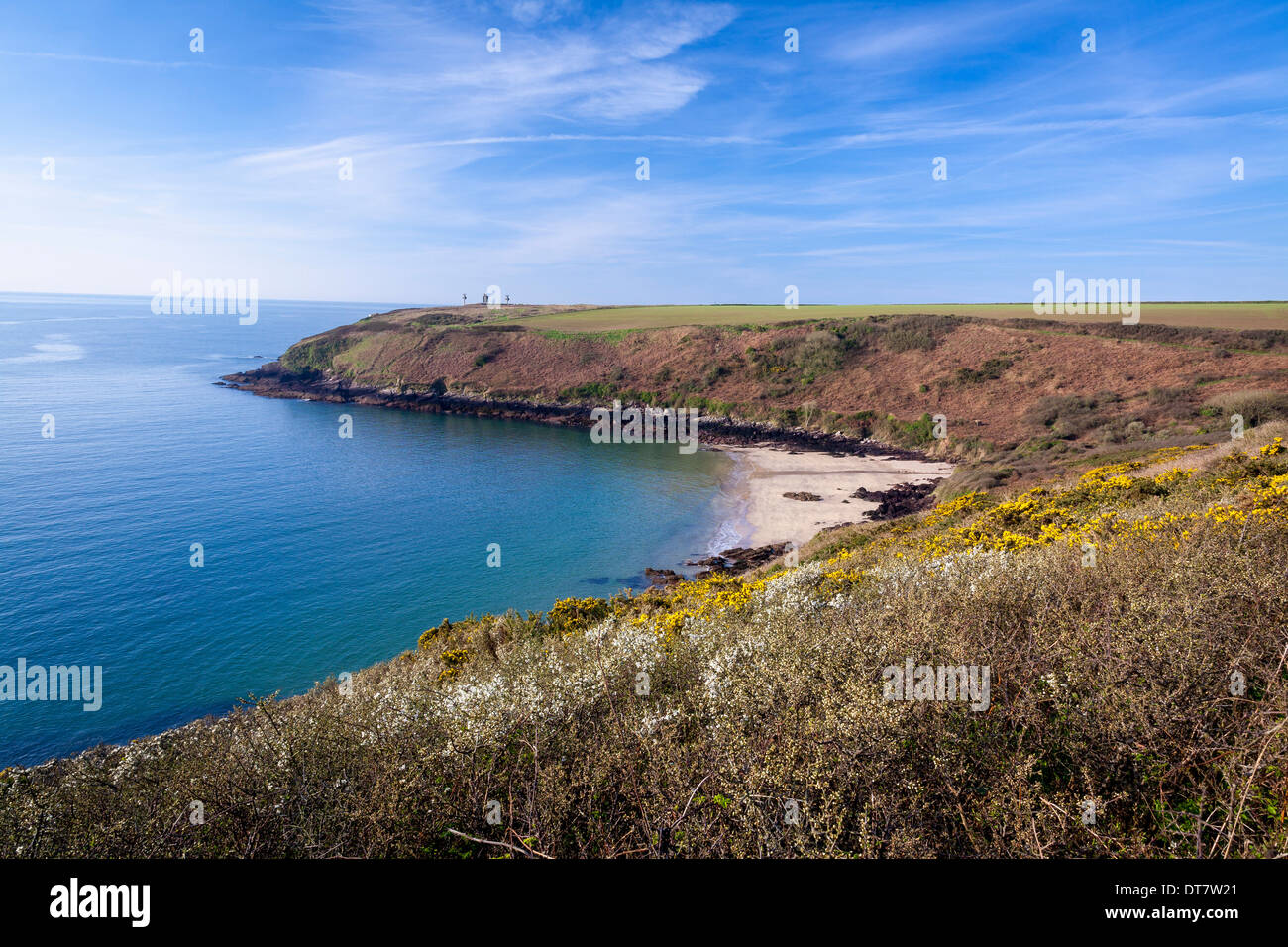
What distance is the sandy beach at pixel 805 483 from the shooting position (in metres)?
36.4

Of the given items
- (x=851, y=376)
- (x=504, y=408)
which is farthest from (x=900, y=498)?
(x=504, y=408)

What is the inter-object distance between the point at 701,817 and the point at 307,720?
5686 millimetres

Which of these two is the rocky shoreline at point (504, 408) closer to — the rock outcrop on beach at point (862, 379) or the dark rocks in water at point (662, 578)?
the rock outcrop on beach at point (862, 379)

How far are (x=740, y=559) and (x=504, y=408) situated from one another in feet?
178

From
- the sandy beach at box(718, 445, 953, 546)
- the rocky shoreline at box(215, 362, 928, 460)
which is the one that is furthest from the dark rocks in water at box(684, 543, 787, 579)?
the rocky shoreline at box(215, 362, 928, 460)

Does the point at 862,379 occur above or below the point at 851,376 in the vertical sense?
below

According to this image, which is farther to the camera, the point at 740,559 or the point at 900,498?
the point at 900,498

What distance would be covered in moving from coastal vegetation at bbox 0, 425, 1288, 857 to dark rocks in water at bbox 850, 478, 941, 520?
90.4 feet

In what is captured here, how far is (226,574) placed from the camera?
28.2 m

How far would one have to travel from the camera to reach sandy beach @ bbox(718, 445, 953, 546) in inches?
1432

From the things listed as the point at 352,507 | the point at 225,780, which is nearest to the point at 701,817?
the point at 225,780

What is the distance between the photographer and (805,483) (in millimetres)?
45844

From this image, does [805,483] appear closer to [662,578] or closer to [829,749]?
[662,578]
